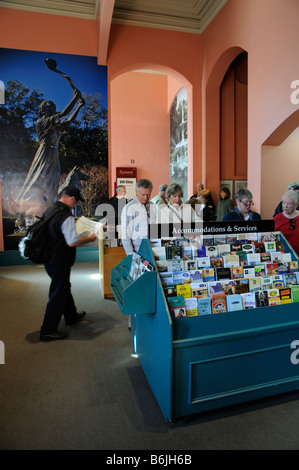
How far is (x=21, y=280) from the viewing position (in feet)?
18.4

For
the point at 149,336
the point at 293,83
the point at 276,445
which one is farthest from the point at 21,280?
the point at 293,83

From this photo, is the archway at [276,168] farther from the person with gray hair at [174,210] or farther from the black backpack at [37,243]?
the black backpack at [37,243]

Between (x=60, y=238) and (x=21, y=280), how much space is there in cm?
302

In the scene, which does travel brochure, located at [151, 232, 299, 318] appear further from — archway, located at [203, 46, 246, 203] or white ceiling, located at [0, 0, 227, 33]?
white ceiling, located at [0, 0, 227, 33]

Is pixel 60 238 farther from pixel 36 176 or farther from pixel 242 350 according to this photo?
pixel 36 176

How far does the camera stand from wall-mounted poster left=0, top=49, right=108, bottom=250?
662 centimetres

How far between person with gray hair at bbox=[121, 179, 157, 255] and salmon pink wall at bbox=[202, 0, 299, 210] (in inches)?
115

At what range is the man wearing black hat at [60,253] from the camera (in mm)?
3051

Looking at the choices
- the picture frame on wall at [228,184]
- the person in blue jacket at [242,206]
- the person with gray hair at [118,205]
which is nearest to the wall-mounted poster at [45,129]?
the person with gray hair at [118,205]

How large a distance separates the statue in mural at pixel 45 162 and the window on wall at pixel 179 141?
410cm

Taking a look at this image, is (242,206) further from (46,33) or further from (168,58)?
(46,33)

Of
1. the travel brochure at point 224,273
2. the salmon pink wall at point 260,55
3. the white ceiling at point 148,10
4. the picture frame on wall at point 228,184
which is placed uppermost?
the white ceiling at point 148,10

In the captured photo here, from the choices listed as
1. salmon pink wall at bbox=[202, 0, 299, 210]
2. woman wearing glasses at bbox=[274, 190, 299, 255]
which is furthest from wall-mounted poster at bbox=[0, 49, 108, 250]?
woman wearing glasses at bbox=[274, 190, 299, 255]

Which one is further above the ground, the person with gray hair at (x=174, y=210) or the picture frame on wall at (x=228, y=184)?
the picture frame on wall at (x=228, y=184)
